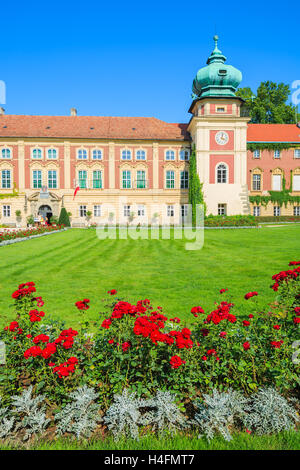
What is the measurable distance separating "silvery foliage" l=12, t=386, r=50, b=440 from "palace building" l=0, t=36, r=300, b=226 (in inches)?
1144

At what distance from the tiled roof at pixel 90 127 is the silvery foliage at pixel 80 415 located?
32885mm

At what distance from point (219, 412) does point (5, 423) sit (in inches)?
75.3

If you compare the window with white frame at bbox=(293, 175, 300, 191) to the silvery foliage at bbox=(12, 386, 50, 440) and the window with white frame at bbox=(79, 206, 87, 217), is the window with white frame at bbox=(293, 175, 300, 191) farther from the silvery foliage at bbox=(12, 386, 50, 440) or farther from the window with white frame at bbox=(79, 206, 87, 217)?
the silvery foliage at bbox=(12, 386, 50, 440)

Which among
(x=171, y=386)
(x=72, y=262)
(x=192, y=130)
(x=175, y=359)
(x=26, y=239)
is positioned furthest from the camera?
(x=192, y=130)

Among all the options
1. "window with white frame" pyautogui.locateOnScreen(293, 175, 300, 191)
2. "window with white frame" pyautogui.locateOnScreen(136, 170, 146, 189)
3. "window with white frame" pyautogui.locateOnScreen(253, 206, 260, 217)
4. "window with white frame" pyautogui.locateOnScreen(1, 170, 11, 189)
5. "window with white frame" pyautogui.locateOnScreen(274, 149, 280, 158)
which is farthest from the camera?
"window with white frame" pyautogui.locateOnScreen(293, 175, 300, 191)

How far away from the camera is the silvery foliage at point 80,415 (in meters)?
2.63

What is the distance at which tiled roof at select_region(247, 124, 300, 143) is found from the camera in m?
34.9

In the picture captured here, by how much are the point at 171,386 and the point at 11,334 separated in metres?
1.95

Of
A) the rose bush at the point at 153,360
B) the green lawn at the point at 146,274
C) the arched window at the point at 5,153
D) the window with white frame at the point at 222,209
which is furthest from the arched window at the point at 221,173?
the rose bush at the point at 153,360

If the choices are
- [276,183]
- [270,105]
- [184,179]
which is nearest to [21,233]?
[184,179]

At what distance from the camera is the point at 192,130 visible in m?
33.0

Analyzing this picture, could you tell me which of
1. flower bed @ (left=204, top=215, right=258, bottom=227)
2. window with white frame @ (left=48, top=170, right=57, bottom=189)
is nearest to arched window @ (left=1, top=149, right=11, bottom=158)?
window with white frame @ (left=48, top=170, right=57, bottom=189)

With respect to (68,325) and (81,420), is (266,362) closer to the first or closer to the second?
(81,420)
